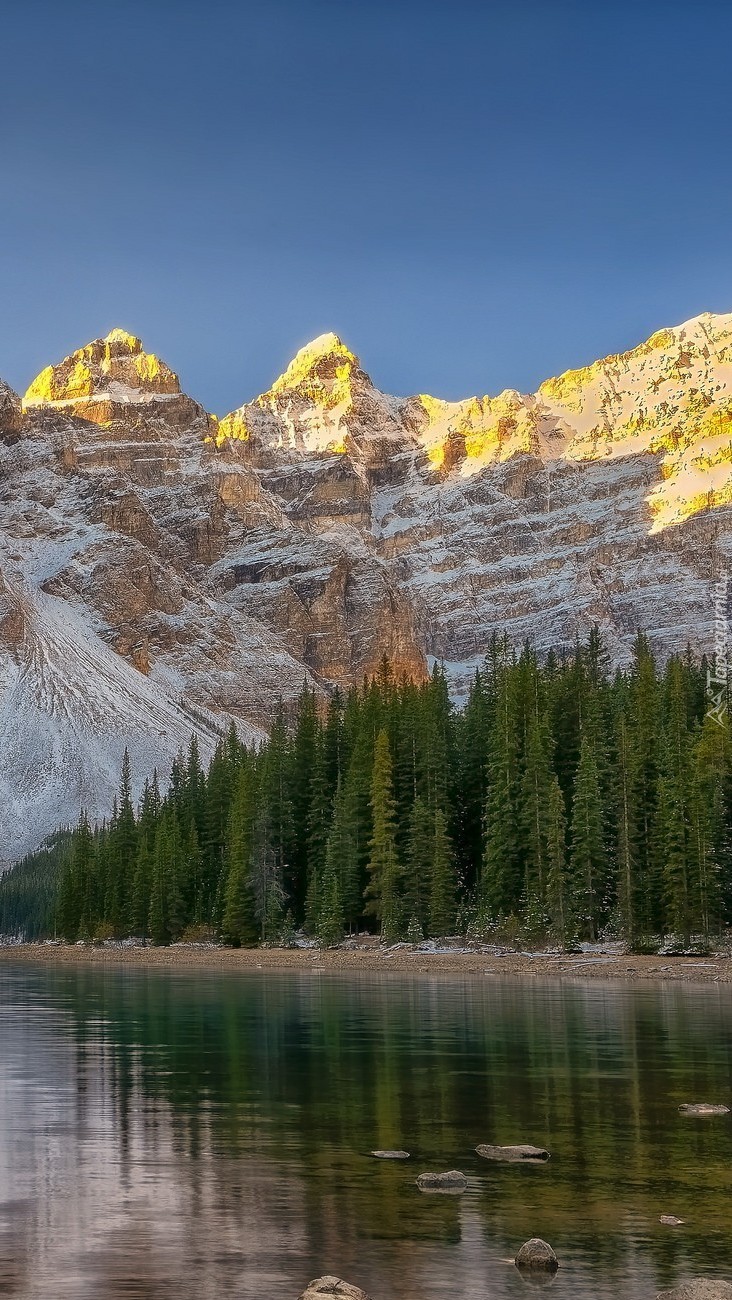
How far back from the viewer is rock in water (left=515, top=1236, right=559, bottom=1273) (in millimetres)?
15742

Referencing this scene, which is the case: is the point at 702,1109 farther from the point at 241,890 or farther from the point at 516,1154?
the point at 241,890

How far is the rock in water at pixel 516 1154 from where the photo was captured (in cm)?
2175

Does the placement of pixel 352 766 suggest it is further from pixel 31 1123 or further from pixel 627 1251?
pixel 627 1251

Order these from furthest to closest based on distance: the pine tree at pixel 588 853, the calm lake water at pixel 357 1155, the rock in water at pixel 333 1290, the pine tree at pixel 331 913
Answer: the pine tree at pixel 331 913, the pine tree at pixel 588 853, the calm lake water at pixel 357 1155, the rock in water at pixel 333 1290

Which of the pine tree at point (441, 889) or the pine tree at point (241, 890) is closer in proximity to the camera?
the pine tree at point (441, 889)

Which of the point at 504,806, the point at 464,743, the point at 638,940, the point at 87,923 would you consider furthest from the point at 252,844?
the point at 87,923

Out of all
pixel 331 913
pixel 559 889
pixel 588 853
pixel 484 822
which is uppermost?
pixel 484 822

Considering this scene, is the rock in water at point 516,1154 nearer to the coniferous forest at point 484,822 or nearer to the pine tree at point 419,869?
the coniferous forest at point 484,822

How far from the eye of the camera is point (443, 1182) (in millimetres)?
19797

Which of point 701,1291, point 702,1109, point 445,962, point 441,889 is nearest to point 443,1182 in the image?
Answer: point 701,1291

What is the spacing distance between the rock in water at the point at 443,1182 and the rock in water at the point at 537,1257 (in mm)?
3697

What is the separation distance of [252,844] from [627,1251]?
3728 inches

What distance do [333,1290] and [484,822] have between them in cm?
8314

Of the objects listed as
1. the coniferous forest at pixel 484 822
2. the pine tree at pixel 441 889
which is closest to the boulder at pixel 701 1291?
the coniferous forest at pixel 484 822
